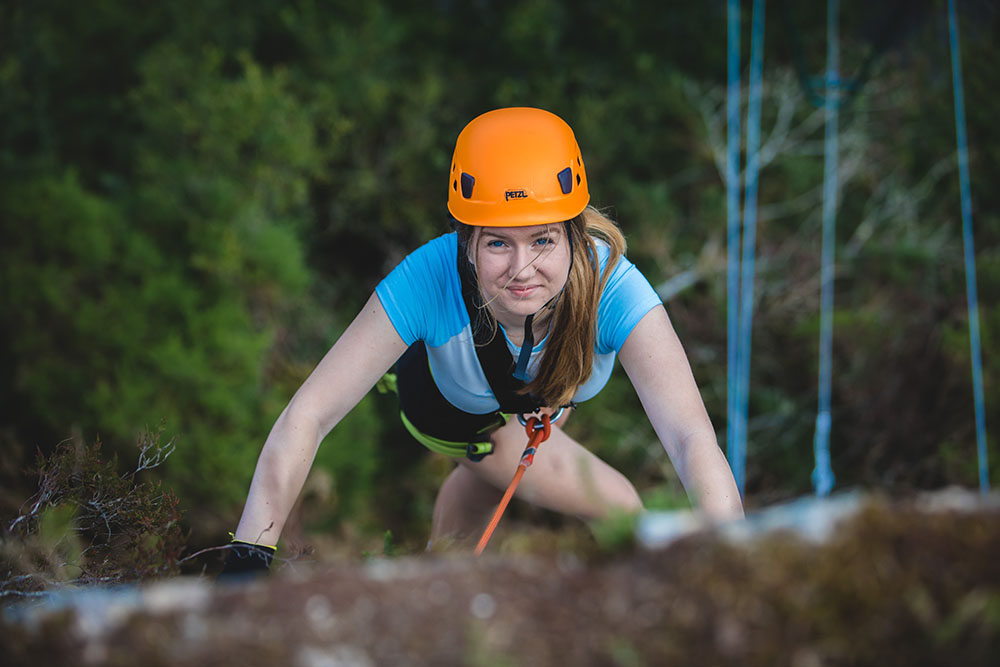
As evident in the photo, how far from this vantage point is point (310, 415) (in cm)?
209

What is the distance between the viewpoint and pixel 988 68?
24.4 feet

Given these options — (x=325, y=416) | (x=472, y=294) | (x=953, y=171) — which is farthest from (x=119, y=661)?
(x=953, y=171)

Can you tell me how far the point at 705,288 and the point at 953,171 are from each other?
2.56m

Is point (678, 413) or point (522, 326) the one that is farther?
point (522, 326)

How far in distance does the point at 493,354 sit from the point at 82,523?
1.14 metres

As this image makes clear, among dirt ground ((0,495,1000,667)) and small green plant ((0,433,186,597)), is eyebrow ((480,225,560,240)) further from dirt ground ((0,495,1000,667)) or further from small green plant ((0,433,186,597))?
dirt ground ((0,495,1000,667))

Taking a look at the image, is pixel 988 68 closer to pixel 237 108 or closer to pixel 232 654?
pixel 237 108

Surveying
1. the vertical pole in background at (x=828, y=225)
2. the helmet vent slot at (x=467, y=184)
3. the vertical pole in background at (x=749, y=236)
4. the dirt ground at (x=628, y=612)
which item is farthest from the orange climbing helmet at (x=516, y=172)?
the vertical pole in background at (x=749, y=236)

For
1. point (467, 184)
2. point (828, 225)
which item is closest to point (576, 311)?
point (467, 184)

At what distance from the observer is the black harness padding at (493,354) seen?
2.40 m

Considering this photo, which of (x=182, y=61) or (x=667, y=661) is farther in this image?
(x=182, y=61)

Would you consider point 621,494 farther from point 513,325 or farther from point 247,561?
point 247,561

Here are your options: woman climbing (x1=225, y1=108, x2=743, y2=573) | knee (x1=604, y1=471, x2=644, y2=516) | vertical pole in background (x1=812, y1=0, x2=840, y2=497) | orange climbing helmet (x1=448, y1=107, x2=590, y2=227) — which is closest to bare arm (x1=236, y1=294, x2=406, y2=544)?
woman climbing (x1=225, y1=108, x2=743, y2=573)

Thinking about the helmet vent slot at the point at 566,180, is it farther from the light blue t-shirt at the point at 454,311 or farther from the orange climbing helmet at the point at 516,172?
the light blue t-shirt at the point at 454,311
